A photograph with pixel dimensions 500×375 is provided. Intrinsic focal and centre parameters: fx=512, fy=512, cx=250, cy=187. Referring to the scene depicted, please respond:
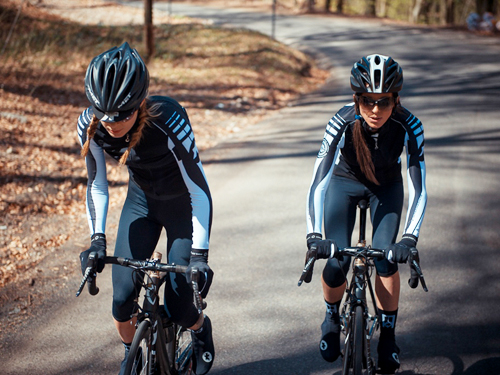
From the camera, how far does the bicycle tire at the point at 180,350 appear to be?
3.38m

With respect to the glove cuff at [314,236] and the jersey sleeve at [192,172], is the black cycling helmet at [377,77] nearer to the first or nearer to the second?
the glove cuff at [314,236]

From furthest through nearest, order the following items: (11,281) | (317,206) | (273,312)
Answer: (11,281)
(273,312)
(317,206)

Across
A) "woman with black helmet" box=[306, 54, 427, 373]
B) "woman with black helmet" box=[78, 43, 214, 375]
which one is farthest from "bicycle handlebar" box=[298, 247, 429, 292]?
"woman with black helmet" box=[78, 43, 214, 375]

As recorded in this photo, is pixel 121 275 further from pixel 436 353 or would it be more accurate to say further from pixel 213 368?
pixel 436 353

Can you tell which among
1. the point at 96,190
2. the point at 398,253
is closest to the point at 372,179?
the point at 398,253

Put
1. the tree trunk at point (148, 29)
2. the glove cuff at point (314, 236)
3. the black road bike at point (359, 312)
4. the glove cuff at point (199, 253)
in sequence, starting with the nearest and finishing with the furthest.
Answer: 1. the black road bike at point (359, 312)
2. the glove cuff at point (199, 253)
3. the glove cuff at point (314, 236)
4. the tree trunk at point (148, 29)

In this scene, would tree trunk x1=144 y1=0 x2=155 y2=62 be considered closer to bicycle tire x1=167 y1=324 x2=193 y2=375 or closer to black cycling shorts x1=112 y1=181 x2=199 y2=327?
black cycling shorts x1=112 y1=181 x2=199 y2=327

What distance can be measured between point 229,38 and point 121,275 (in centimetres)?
1783

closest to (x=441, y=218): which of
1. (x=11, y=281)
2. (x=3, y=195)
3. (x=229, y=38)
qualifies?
(x=11, y=281)

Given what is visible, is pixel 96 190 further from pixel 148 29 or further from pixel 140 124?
pixel 148 29

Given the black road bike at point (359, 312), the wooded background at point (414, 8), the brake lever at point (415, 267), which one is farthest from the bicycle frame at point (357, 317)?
the wooded background at point (414, 8)

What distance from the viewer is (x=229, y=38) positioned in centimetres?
1981

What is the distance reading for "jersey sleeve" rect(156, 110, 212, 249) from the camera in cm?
314

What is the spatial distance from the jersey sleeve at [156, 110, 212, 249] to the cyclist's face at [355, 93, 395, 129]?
3.84 ft
